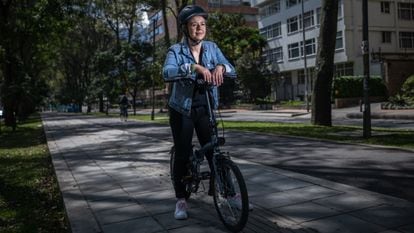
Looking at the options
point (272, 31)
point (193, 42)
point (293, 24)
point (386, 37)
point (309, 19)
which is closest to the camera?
point (193, 42)

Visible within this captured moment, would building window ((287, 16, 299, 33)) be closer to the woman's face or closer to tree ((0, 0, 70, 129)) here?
tree ((0, 0, 70, 129))

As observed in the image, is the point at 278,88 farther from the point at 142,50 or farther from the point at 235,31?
the point at 142,50

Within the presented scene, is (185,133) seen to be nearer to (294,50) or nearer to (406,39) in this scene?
(406,39)

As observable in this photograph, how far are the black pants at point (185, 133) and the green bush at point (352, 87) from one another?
113ft

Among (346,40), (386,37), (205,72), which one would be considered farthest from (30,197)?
(386,37)

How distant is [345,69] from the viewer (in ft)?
161

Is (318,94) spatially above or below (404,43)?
below

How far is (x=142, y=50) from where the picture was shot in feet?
155

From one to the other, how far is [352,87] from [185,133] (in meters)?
35.8

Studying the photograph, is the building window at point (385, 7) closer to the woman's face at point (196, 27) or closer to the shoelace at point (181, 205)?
the woman's face at point (196, 27)

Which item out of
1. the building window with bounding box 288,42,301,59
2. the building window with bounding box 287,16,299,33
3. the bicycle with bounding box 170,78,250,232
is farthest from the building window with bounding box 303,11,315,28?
the bicycle with bounding box 170,78,250,232

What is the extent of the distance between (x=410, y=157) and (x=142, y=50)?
40535mm

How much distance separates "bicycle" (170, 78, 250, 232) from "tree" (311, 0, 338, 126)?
11.9m

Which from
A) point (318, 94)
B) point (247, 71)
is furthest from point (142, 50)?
point (318, 94)
